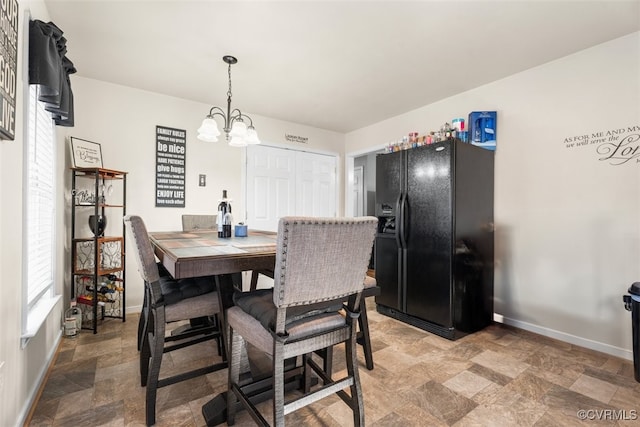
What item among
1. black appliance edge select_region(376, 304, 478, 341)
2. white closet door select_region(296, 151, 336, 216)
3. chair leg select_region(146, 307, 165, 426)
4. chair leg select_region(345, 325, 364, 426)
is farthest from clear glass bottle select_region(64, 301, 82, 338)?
black appliance edge select_region(376, 304, 478, 341)

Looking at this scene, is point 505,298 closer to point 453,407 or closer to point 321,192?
point 453,407

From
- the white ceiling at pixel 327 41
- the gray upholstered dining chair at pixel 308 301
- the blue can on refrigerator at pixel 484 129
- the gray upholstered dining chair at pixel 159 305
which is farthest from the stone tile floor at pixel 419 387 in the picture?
the white ceiling at pixel 327 41

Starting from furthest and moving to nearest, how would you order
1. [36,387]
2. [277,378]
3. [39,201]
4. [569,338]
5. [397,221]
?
[397,221] → [569,338] → [39,201] → [36,387] → [277,378]

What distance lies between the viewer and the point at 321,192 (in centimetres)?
479

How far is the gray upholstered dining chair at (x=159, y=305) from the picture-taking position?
4.80 feet

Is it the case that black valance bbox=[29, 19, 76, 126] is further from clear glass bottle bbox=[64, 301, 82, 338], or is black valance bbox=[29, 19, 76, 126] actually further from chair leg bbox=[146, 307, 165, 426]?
clear glass bottle bbox=[64, 301, 82, 338]

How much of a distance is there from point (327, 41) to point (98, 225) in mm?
2607

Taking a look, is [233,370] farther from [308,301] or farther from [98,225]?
[98,225]

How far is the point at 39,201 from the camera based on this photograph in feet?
6.44

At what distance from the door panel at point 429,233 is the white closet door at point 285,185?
2031 millimetres

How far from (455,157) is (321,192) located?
251 cm

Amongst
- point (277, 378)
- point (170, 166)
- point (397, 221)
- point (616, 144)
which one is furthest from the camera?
point (170, 166)

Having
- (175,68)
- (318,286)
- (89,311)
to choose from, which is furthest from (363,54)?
(89,311)

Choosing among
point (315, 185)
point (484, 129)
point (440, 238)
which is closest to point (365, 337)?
point (440, 238)
